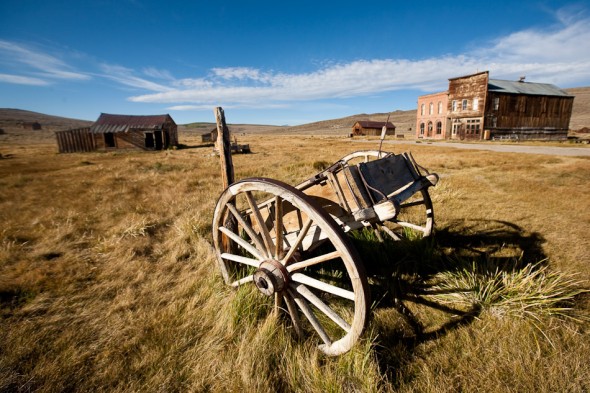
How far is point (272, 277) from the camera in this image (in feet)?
7.14

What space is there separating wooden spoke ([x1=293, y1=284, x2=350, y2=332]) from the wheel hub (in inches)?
5.0

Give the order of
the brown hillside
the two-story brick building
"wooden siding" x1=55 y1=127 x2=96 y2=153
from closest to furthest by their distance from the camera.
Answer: "wooden siding" x1=55 y1=127 x2=96 y2=153
the two-story brick building
the brown hillside

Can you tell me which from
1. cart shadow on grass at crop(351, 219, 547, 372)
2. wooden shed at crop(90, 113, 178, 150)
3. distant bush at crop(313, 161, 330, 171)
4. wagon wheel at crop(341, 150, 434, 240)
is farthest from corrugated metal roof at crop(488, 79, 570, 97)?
wooden shed at crop(90, 113, 178, 150)

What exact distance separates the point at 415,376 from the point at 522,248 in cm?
306

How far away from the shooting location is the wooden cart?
5.99 ft

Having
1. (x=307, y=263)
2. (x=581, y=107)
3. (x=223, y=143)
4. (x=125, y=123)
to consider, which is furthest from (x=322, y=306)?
(x=581, y=107)

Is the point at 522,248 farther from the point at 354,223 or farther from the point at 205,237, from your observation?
the point at 205,237

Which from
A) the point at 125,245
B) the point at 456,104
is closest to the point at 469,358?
the point at 125,245

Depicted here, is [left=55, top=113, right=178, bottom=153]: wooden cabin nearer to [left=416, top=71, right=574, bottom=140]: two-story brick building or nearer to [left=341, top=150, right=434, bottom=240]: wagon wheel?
[left=341, top=150, right=434, bottom=240]: wagon wheel

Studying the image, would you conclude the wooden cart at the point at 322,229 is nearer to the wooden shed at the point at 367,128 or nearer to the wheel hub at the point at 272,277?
the wheel hub at the point at 272,277

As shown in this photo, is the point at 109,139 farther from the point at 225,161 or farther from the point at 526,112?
the point at 526,112

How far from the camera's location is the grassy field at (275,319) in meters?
1.92

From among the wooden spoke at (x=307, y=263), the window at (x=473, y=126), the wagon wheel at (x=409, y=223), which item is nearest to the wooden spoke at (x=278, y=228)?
the wooden spoke at (x=307, y=263)

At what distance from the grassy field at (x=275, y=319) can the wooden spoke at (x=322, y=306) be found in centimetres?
23
